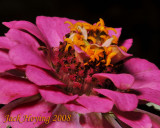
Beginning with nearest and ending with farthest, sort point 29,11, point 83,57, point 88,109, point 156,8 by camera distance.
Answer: point 88,109 → point 83,57 → point 29,11 → point 156,8

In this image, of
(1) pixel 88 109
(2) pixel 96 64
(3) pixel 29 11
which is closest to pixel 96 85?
(2) pixel 96 64

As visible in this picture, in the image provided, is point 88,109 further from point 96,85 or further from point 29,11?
point 29,11

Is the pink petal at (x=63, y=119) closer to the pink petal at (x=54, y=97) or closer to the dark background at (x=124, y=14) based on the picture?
the pink petal at (x=54, y=97)

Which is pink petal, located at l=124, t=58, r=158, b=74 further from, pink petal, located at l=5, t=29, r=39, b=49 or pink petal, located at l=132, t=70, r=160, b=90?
pink petal, located at l=5, t=29, r=39, b=49

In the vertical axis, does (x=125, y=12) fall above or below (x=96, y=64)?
above

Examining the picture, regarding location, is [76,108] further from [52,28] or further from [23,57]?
[52,28]

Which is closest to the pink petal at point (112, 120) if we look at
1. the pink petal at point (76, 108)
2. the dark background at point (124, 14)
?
the pink petal at point (76, 108)
